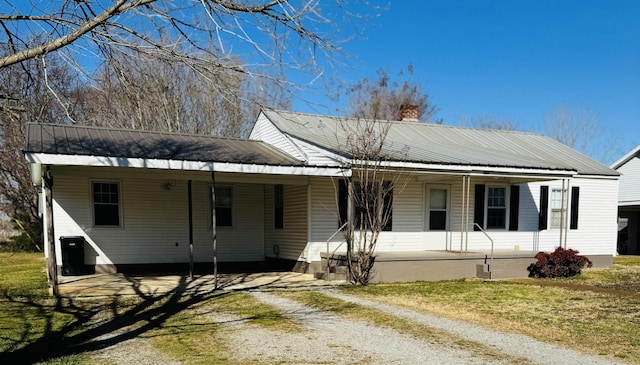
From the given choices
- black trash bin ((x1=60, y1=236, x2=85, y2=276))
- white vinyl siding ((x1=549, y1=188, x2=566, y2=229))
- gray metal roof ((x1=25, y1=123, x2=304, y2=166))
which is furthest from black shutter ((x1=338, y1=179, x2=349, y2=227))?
white vinyl siding ((x1=549, y1=188, x2=566, y2=229))

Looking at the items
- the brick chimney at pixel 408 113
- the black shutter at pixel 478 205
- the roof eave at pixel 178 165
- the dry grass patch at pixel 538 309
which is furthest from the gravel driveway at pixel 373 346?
the brick chimney at pixel 408 113

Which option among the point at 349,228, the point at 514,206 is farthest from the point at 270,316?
the point at 514,206

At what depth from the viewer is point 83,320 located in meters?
7.13

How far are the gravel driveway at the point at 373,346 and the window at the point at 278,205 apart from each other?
20.7 ft

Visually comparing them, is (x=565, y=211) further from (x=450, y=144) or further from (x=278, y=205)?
(x=278, y=205)

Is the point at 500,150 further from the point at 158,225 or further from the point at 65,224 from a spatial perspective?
the point at 65,224

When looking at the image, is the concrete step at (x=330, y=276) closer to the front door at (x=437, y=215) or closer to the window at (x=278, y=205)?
the window at (x=278, y=205)

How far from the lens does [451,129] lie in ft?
57.7

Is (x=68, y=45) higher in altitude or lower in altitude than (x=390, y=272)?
higher

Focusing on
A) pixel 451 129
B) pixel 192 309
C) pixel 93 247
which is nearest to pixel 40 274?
pixel 93 247

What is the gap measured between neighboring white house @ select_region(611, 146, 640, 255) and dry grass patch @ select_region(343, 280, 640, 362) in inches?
576

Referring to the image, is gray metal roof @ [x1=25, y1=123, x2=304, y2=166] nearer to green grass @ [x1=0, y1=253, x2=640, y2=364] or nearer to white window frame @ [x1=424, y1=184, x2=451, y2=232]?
green grass @ [x1=0, y1=253, x2=640, y2=364]

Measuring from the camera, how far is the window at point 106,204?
481 inches

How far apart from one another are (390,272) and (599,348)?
5798mm
